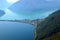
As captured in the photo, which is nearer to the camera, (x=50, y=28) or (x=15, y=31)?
(x=50, y=28)

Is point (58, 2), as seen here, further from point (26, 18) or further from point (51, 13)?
point (26, 18)

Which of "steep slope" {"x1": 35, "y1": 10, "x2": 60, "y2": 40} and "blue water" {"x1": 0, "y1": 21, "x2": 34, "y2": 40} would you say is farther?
"blue water" {"x1": 0, "y1": 21, "x2": 34, "y2": 40}

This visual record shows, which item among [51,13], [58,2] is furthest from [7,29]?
[58,2]

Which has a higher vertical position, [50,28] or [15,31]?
[50,28]
